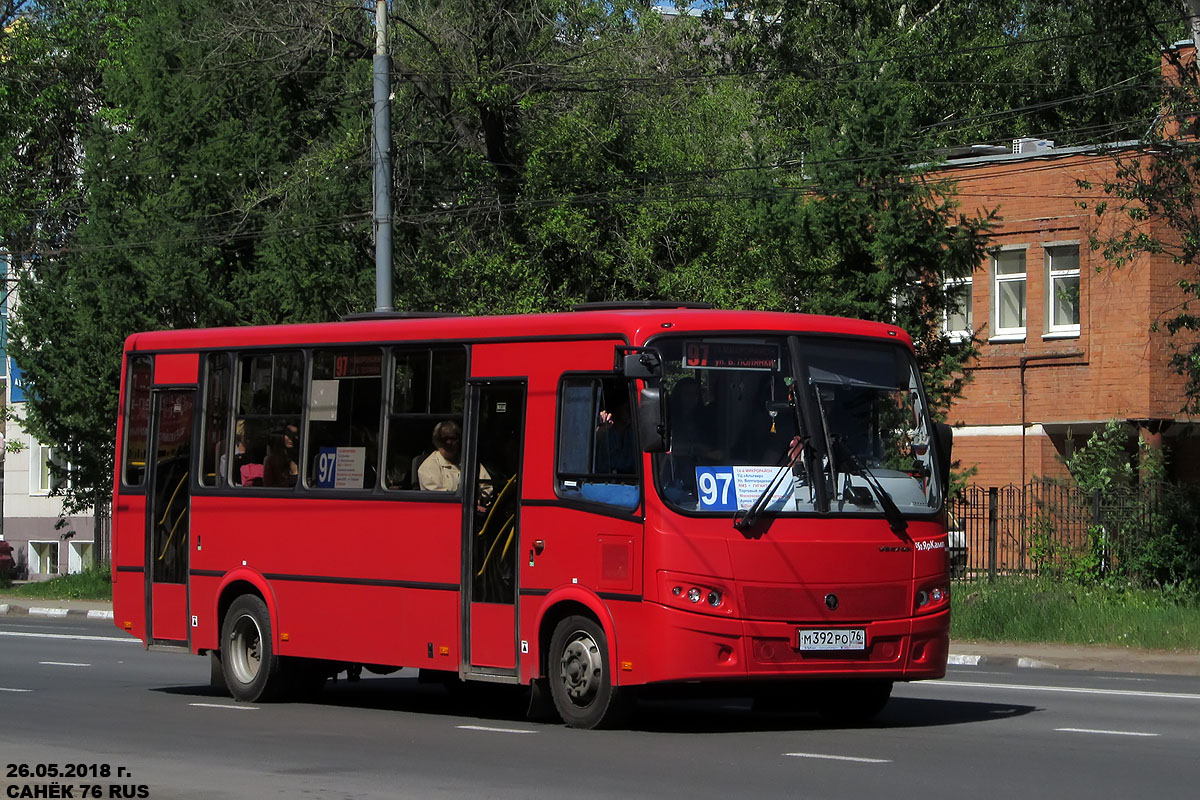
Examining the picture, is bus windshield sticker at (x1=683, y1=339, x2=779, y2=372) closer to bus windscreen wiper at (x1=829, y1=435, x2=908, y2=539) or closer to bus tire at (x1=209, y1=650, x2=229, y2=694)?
bus windscreen wiper at (x1=829, y1=435, x2=908, y2=539)

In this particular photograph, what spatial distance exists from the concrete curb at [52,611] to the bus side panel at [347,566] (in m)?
17.7

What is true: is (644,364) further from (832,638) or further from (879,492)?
(832,638)

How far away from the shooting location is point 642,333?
43.8 ft

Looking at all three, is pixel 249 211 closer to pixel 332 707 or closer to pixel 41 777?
pixel 332 707

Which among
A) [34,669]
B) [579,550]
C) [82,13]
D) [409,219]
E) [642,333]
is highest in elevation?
[82,13]

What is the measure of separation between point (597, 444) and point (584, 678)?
1594 mm

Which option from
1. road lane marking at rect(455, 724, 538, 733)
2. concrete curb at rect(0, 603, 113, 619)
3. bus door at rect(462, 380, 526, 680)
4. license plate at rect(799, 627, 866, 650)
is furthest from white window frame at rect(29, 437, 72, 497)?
license plate at rect(799, 627, 866, 650)

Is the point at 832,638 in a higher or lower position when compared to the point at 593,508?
→ lower

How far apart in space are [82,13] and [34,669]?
99.5 feet

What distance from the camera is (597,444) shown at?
13.5 metres

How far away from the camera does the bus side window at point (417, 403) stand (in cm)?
1491

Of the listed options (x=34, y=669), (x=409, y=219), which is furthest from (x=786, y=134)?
(x=34, y=669)

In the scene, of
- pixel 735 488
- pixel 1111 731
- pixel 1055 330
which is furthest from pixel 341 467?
pixel 1055 330

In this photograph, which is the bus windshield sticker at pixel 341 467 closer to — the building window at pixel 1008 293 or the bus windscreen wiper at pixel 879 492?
the bus windscreen wiper at pixel 879 492
